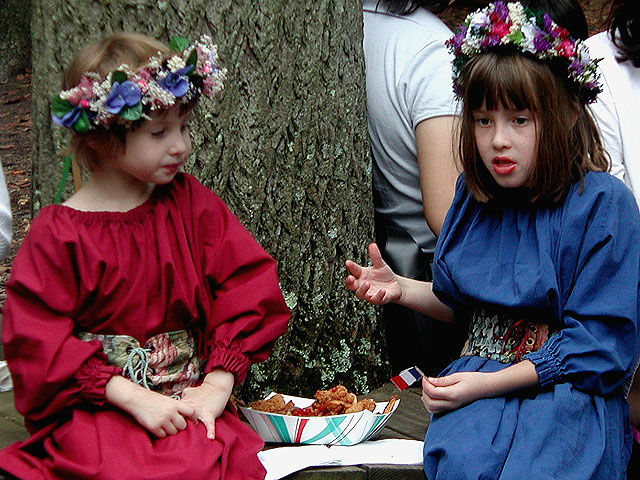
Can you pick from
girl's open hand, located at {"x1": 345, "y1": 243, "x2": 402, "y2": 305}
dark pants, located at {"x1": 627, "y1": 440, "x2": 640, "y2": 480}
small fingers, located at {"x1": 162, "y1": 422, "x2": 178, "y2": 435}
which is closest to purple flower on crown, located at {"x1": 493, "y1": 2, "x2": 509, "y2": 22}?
girl's open hand, located at {"x1": 345, "y1": 243, "x2": 402, "y2": 305}

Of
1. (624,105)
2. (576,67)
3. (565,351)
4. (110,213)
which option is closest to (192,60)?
(110,213)

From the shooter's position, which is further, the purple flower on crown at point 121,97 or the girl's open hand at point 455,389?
the girl's open hand at point 455,389

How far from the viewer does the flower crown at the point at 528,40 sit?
8.25 feet

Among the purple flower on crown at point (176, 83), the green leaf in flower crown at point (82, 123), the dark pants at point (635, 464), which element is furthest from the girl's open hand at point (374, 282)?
the dark pants at point (635, 464)

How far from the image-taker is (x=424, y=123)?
349 centimetres

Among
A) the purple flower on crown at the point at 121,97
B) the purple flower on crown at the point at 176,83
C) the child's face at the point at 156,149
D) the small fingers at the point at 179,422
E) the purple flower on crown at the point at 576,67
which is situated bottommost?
the small fingers at the point at 179,422

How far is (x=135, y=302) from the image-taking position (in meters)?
2.48

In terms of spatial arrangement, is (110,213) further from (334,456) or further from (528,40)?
(528,40)

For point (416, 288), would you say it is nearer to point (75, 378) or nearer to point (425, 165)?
point (425, 165)

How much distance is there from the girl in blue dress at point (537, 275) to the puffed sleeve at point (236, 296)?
0.51 meters

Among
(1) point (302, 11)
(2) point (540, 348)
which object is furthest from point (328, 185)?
(2) point (540, 348)

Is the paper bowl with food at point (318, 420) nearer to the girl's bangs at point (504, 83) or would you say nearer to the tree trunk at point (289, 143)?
the tree trunk at point (289, 143)

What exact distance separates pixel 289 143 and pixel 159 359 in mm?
1006

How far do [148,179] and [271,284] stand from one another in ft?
1.54
